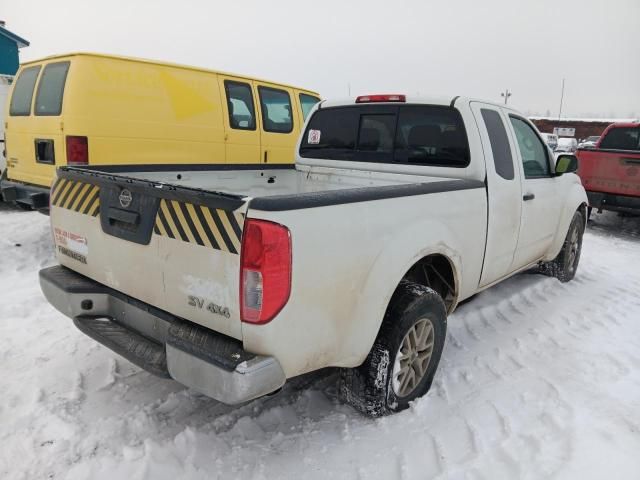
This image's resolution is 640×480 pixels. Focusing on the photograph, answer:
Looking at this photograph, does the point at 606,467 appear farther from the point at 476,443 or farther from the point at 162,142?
the point at 162,142

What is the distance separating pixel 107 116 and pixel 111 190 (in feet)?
10.6

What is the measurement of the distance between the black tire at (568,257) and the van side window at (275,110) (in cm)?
434

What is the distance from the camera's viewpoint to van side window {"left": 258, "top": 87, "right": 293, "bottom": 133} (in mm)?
7234

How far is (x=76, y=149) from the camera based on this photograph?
17.1 feet

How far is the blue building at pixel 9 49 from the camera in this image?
13.1 metres

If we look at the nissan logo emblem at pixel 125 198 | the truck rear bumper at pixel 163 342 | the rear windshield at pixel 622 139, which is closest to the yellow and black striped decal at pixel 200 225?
the nissan logo emblem at pixel 125 198

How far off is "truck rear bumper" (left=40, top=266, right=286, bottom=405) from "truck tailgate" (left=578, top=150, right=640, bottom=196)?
26.0ft

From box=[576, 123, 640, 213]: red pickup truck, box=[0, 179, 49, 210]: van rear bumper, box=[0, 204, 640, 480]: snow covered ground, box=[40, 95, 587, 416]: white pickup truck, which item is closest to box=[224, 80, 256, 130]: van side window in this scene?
box=[0, 179, 49, 210]: van rear bumper

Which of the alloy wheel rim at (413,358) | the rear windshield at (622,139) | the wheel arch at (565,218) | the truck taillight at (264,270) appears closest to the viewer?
the truck taillight at (264,270)

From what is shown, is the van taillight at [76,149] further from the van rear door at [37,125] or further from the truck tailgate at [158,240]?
the truck tailgate at [158,240]

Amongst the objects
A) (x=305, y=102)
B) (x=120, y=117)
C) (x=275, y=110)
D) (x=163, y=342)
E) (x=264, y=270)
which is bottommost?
(x=163, y=342)

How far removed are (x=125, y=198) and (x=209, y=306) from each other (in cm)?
79

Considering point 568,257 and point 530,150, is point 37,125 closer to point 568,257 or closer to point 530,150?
point 530,150

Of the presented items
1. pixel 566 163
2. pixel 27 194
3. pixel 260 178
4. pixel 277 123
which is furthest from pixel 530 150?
pixel 27 194
